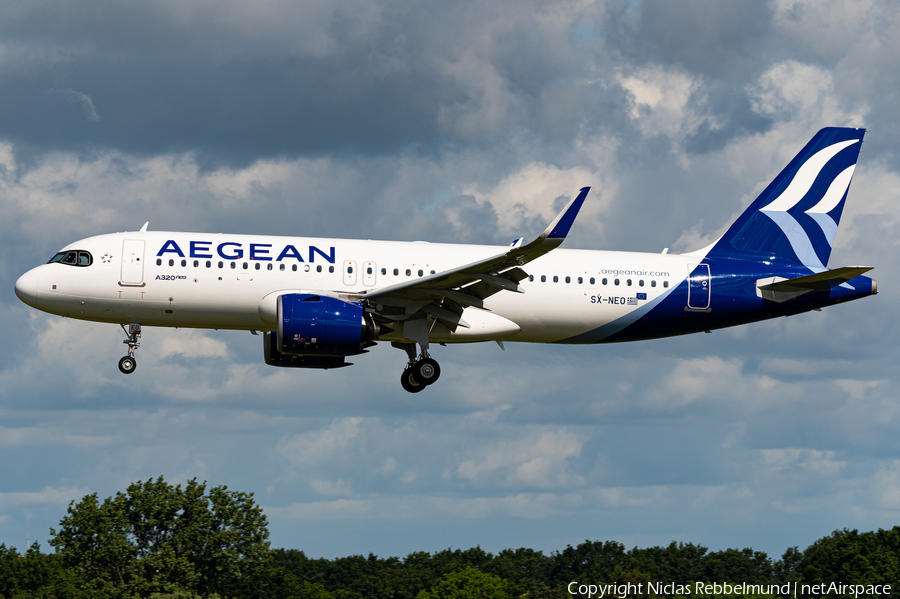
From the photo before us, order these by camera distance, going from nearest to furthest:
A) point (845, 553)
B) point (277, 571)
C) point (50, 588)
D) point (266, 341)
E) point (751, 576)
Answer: point (266, 341) < point (277, 571) < point (50, 588) < point (845, 553) < point (751, 576)

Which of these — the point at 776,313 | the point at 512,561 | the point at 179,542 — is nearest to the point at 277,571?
the point at 179,542

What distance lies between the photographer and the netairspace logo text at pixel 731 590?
10488 cm

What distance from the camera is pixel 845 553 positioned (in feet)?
369

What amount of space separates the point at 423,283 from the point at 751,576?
147 meters

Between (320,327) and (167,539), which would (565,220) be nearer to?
(320,327)

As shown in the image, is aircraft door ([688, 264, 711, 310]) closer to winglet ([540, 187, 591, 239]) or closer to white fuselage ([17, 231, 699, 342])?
white fuselage ([17, 231, 699, 342])

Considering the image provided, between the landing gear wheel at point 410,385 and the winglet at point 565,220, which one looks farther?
the landing gear wheel at point 410,385

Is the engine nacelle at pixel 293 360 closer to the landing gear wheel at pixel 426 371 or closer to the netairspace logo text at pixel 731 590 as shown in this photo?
the landing gear wheel at pixel 426 371

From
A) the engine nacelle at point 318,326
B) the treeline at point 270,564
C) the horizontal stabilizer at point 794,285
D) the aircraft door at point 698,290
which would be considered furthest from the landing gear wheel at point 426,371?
the treeline at point 270,564

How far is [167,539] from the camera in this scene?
3179 inches

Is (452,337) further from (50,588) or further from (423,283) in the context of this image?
(50,588)

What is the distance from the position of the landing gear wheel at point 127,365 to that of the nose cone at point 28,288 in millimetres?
3442

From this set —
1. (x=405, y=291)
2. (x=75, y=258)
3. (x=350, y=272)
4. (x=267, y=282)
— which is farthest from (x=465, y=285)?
(x=75, y=258)

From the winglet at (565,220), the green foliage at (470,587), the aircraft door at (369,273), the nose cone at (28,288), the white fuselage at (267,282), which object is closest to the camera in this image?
the winglet at (565,220)
